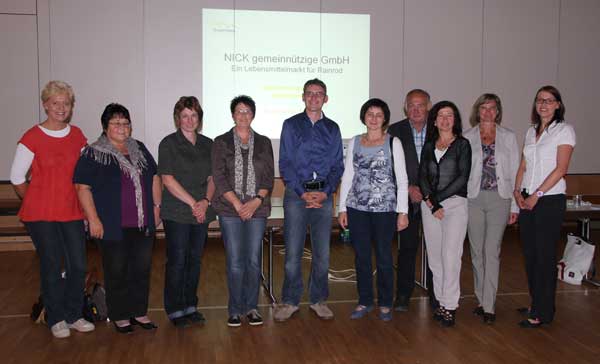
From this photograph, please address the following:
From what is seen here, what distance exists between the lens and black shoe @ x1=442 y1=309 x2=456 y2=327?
12.8 ft

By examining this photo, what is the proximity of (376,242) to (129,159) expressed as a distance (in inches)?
68.6

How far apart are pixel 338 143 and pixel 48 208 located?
1938 millimetres

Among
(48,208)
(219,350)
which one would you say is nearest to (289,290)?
(219,350)

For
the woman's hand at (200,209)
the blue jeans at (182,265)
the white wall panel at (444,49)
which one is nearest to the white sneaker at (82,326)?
the blue jeans at (182,265)

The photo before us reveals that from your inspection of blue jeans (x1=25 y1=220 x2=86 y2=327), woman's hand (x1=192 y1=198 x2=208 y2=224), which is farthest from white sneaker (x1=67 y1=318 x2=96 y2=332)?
woman's hand (x1=192 y1=198 x2=208 y2=224)

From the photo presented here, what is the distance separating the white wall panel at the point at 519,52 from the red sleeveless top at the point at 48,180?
244 inches

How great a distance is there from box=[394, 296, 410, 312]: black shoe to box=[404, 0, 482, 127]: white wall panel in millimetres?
4221

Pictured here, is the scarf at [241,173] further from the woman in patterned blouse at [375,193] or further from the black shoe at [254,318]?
the black shoe at [254,318]

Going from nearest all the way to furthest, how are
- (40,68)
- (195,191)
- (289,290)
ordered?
(195,191)
(289,290)
(40,68)

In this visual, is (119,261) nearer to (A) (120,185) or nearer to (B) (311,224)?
(A) (120,185)

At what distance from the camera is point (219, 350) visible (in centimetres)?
344

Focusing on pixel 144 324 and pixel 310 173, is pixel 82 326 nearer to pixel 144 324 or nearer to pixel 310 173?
pixel 144 324

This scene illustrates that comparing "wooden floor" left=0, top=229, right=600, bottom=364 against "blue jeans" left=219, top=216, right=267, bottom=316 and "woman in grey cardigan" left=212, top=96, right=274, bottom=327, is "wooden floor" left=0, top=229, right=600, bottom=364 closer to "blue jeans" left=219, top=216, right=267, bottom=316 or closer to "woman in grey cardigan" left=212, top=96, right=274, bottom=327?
"blue jeans" left=219, top=216, right=267, bottom=316

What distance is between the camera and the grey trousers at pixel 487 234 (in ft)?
12.8
